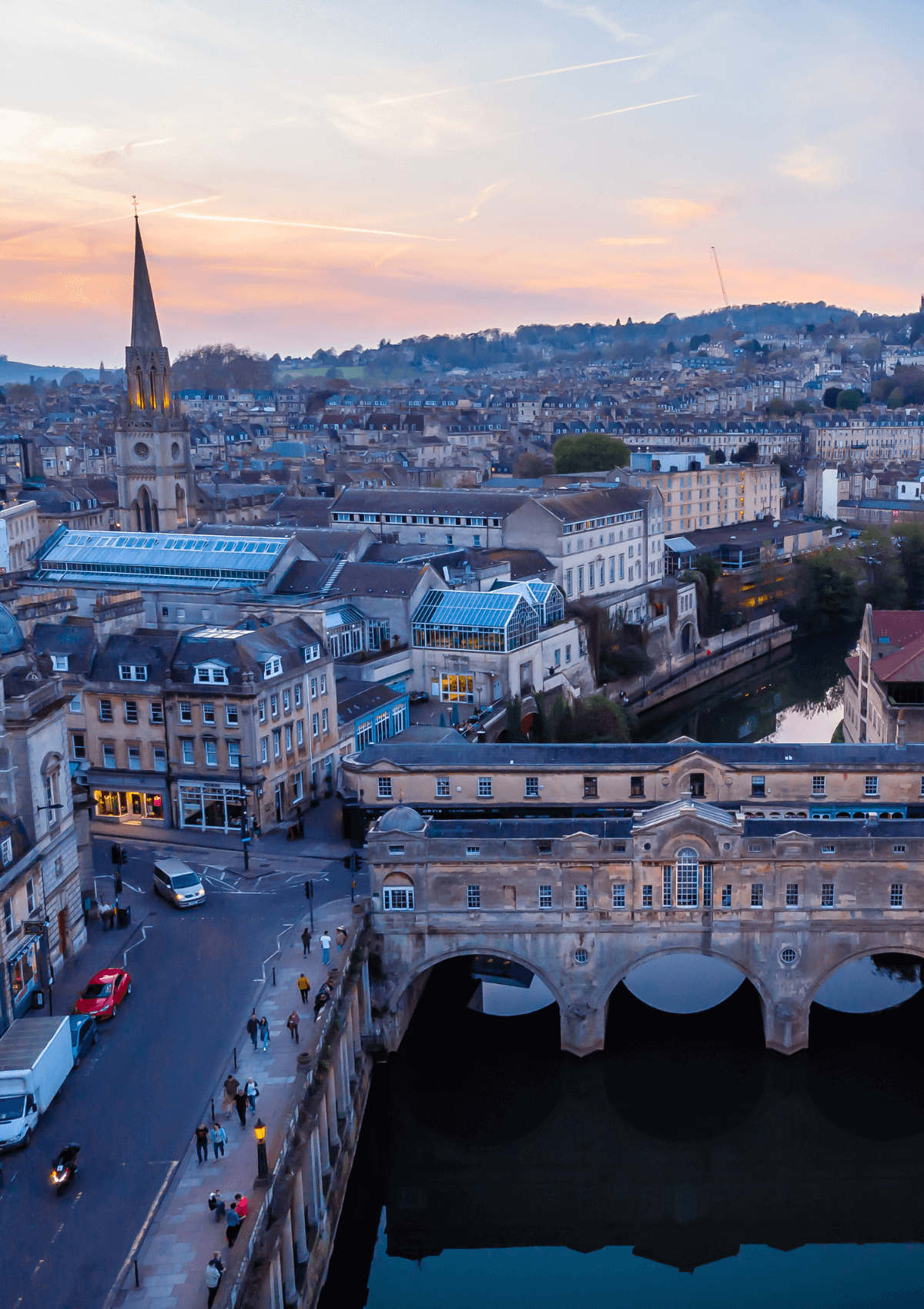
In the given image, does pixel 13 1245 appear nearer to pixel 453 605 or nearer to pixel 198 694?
pixel 198 694

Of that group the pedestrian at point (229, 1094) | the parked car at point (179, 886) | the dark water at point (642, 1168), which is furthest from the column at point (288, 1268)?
the parked car at point (179, 886)

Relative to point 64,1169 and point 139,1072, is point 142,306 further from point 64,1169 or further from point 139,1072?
point 64,1169

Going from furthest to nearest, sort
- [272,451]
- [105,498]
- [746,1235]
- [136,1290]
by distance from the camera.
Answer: [272,451] < [105,498] < [746,1235] < [136,1290]

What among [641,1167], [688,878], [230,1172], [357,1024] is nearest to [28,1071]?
[230,1172]

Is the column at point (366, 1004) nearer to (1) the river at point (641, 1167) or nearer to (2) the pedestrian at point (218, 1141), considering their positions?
(1) the river at point (641, 1167)

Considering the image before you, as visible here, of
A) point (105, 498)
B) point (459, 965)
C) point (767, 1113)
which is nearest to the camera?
point (767, 1113)

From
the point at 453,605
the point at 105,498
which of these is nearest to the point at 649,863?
the point at 453,605
